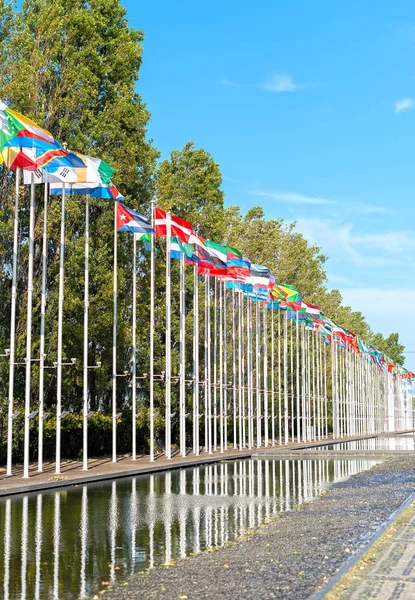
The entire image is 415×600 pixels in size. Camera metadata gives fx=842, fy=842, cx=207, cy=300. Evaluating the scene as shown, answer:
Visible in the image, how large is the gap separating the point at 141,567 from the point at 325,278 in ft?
244

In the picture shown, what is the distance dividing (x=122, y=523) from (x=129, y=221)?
16984 millimetres

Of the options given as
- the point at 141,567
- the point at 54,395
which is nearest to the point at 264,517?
the point at 141,567

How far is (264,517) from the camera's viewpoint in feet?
46.5

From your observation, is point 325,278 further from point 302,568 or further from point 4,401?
point 302,568

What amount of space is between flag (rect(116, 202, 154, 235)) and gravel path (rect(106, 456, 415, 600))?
15899 mm

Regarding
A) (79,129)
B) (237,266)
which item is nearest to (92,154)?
(79,129)

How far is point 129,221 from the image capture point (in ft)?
96.5

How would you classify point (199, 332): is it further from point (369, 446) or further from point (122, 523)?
point (122, 523)

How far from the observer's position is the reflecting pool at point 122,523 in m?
9.30

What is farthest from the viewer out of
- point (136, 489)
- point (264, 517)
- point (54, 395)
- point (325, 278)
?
point (325, 278)

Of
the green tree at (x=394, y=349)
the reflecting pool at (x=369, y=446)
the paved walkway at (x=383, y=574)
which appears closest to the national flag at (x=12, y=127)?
the paved walkway at (x=383, y=574)

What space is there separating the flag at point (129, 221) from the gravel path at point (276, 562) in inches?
626

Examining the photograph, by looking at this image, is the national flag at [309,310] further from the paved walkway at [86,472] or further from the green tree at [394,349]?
the green tree at [394,349]

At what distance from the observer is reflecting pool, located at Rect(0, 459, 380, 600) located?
9297 mm
